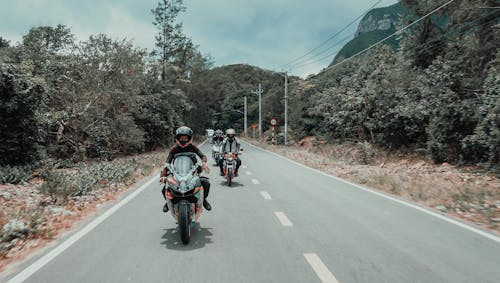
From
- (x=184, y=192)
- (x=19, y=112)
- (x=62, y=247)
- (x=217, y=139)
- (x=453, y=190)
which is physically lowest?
(x=453, y=190)

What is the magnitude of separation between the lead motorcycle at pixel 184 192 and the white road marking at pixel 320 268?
5.92ft

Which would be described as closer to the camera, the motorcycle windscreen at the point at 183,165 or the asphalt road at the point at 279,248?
the asphalt road at the point at 279,248

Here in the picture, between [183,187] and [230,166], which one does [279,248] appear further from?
[230,166]

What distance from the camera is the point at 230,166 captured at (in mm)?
11953

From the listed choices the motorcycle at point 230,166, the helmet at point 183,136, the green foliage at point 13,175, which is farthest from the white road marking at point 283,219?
the green foliage at point 13,175

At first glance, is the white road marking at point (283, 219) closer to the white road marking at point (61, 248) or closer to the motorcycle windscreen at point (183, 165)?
the motorcycle windscreen at point (183, 165)

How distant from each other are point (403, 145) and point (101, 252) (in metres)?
23.5

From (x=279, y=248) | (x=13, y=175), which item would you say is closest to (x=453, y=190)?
(x=279, y=248)

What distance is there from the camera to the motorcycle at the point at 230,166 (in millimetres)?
11852

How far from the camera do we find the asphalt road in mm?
4199

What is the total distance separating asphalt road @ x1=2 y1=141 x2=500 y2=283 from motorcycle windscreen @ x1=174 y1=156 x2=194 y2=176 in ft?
3.36

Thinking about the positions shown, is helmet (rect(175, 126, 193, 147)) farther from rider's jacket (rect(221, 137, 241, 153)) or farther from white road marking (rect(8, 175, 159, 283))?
rider's jacket (rect(221, 137, 241, 153))

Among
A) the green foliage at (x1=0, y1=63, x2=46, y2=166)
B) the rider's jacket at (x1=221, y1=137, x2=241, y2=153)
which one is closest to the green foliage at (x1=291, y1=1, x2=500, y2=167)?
the rider's jacket at (x1=221, y1=137, x2=241, y2=153)

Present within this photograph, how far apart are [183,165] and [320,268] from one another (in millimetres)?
2740
